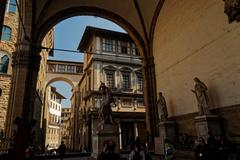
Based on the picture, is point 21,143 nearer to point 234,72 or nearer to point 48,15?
point 234,72

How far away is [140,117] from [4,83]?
47.8ft

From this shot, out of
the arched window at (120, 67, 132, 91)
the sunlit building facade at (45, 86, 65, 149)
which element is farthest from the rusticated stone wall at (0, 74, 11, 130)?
the sunlit building facade at (45, 86, 65, 149)

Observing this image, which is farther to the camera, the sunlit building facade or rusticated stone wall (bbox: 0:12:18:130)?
the sunlit building facade

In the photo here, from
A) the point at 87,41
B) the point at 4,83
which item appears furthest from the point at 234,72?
the point at 87,41

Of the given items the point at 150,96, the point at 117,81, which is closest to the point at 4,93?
the point at 150,96

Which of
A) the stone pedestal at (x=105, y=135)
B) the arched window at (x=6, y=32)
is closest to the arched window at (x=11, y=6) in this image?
the arched window at (x=6, y=32)

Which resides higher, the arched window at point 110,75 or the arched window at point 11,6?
the arched window at point 11,6

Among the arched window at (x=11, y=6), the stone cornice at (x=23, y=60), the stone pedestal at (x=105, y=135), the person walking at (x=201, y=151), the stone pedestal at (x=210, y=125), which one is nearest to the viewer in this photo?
the person walking at (x=201, y=151)

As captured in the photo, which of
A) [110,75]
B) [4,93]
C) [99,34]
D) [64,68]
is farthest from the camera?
[64,68]

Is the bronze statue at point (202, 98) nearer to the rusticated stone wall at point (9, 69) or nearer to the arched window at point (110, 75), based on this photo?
the rusticated stone wall at point (9, 69)

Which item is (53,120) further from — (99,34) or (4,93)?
(4,93)

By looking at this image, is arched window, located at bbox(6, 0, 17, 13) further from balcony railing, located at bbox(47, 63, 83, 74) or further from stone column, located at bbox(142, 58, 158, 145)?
balcony railing, located at bbox(47, 63, 83, 74)

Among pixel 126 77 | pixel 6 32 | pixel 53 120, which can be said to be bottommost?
pixel 53 120

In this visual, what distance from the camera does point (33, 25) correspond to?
34.3ft
